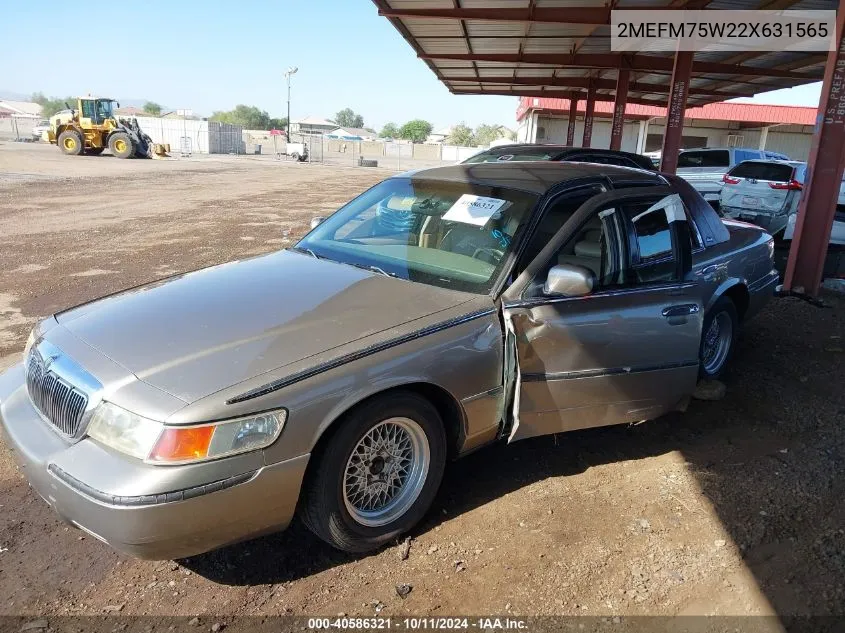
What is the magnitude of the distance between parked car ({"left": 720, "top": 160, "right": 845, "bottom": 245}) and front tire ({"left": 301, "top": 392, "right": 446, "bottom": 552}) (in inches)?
475

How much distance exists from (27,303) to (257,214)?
7.88 metres

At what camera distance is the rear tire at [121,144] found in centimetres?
3269

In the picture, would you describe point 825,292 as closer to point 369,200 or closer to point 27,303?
point 369,200

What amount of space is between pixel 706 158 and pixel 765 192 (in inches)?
174

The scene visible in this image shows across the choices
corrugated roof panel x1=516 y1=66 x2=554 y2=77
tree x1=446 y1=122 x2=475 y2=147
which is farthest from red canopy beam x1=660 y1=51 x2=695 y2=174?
tree x1=446 y1=122 x2=475 y2=147

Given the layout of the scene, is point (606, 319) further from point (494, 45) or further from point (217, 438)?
point (494, 45)

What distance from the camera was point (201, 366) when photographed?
97.3 inches

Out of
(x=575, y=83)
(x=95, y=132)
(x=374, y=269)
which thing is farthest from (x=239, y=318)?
(x=95, y=132)

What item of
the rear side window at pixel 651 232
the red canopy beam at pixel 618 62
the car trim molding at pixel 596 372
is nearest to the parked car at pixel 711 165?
the red canopy beam at pixel 618 62

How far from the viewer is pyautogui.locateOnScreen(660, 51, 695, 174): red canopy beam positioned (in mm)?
13633

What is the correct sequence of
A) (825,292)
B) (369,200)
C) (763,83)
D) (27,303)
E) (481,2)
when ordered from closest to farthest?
(369,200)
(27,303)
(825,292)
(481,2)
(763,83)

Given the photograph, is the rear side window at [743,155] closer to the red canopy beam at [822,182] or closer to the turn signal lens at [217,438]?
the red canopy beam at [822,182]

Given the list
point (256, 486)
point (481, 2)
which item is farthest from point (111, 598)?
point (481, 2)

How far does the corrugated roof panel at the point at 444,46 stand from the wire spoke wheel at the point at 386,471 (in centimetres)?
1418
